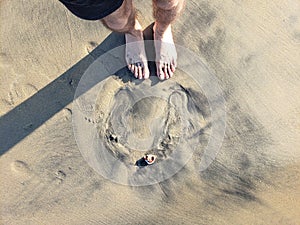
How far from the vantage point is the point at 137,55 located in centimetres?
274

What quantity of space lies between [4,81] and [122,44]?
894mm

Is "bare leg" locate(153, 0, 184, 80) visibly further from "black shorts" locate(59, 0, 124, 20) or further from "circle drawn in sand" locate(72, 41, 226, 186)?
"black shorts" locate(59, 0, 124, 20)

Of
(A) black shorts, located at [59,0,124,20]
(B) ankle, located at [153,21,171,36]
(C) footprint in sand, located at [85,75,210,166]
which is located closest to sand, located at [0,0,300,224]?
(C) footprint in sand, located at [85,75,210,166]

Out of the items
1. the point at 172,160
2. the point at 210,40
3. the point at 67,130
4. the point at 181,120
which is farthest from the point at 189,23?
the point at 67,130

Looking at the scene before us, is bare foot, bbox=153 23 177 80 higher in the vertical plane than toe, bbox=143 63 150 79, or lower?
higher

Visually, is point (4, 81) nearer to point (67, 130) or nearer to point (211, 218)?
point (67, 130)

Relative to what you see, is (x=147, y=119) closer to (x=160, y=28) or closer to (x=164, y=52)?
(x=164, y=52)

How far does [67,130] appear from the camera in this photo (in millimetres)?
2756

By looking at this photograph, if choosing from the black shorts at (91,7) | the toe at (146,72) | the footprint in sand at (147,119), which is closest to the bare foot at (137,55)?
the toe at (146,72)

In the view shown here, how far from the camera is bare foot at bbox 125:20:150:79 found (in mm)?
2730

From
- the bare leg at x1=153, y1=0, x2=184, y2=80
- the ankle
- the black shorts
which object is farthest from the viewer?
the bare leg at x1=153, y1=0, x2=184, y2=80

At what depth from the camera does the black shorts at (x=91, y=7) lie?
167cm

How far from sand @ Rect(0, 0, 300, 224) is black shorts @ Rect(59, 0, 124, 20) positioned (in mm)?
911

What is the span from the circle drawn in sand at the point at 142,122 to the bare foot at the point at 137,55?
4 cm
